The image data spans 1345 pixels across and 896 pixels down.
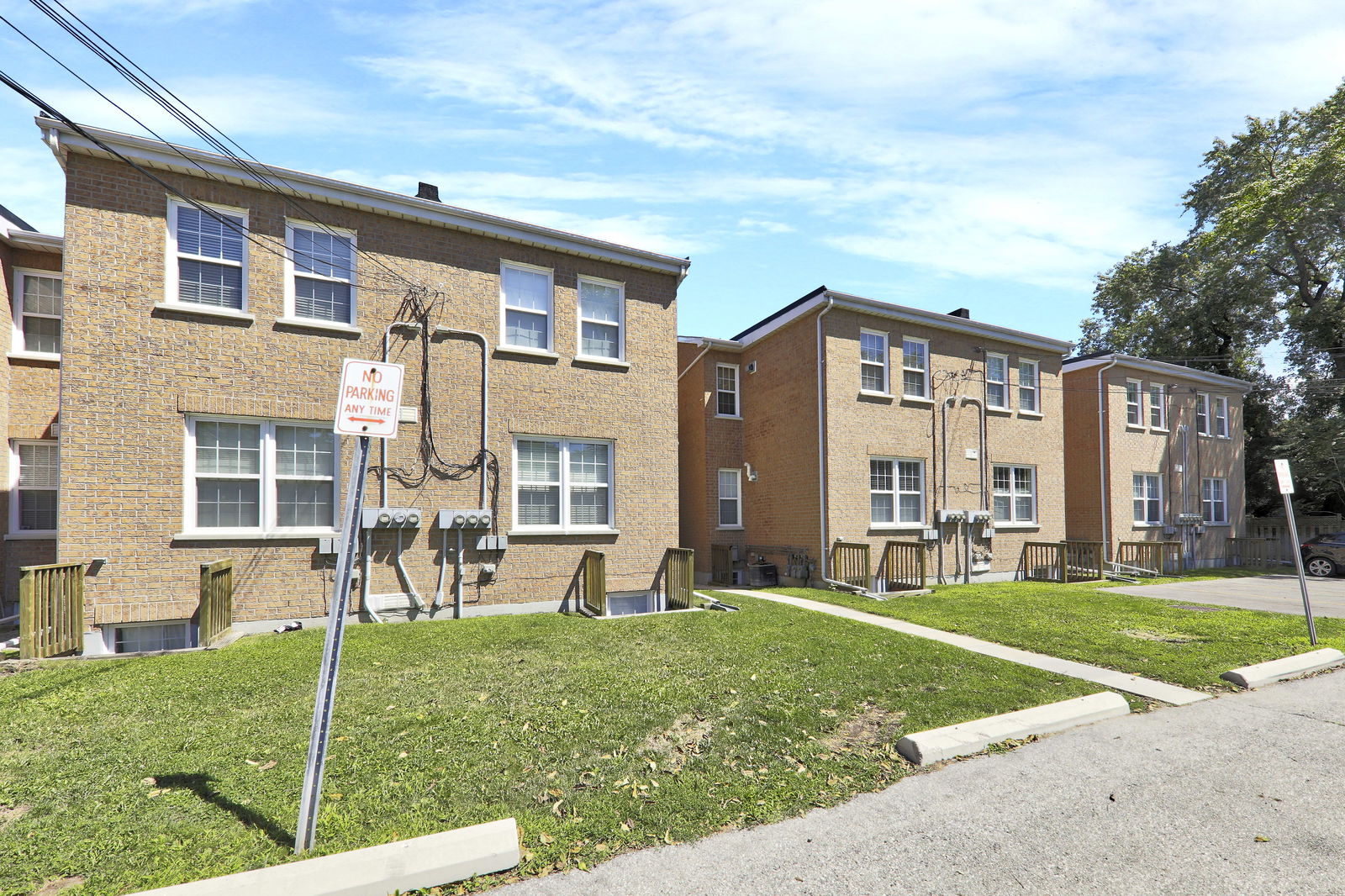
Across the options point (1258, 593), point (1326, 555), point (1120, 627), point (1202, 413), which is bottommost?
point (1258, 593)

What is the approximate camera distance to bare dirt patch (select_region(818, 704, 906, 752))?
521 cm

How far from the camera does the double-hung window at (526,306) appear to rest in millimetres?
Result: 11438

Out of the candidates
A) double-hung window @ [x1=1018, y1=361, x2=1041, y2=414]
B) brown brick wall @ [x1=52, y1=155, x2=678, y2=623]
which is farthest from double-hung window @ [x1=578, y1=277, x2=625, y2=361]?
double-hung window @ [x1=1018, y1=361, x2=1041, y2=414]

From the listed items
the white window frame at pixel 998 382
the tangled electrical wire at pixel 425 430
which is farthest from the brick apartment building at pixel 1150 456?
the tangled electrical wire at pixel 425 430

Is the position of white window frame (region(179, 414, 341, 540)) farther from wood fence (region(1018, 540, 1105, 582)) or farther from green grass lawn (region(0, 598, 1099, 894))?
wood fence (region(1018, 540, 1105, 582))

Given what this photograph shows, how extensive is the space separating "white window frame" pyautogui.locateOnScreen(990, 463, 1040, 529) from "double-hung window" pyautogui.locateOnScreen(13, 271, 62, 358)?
20570mm

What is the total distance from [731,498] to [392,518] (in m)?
9.87

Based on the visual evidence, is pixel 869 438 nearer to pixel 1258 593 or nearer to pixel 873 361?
pixel 873 361

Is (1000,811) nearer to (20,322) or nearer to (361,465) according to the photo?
(361,465)

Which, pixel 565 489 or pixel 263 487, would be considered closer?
pixel 263 487

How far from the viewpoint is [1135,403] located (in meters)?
21.8

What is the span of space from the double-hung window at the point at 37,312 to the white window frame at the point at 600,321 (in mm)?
8946

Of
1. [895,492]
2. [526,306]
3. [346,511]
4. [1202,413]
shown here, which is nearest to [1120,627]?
[895,492]

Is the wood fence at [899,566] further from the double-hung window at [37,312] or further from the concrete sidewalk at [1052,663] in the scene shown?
the double-hung window at [37,312]
